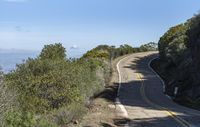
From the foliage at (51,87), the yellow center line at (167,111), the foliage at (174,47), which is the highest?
the foliage at (174,47)

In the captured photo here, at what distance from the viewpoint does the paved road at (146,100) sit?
2679cm

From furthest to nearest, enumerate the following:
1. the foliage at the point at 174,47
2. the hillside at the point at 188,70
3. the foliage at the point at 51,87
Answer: the foliage at the point at 174,47, the hillside at the point at 188,70, the foliage at the point at 51,87

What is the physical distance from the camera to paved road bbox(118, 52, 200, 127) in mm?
26786

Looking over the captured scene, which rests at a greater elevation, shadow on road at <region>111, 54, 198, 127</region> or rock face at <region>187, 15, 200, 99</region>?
rock face at <region>187, 15, 200, 99</region>

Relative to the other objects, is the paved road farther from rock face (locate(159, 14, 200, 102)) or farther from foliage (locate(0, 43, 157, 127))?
foliage (locate(0, 43, 157, 127))

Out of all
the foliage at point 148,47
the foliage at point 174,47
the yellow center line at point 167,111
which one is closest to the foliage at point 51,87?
the yellow center line at point 167,111

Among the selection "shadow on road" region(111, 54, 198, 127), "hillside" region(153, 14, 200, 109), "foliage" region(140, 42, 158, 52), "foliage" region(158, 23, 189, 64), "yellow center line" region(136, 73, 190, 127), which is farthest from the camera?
"foliage" region(140, 42, 158, 52)

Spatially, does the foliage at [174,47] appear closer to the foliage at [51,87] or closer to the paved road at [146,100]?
the paved road at [146,100]

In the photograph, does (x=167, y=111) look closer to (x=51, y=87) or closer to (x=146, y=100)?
(x=51, y=87)

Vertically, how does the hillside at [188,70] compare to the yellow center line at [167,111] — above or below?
above

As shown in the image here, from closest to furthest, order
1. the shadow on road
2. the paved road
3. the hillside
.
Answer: the shadow on road
the paved road
the hillside

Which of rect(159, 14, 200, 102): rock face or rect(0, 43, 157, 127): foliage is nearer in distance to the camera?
rect(0, 43, 157, 127): foliage

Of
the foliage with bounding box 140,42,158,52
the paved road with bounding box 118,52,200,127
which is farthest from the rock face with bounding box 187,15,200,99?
the foliage with bounding box 140,42,158,52

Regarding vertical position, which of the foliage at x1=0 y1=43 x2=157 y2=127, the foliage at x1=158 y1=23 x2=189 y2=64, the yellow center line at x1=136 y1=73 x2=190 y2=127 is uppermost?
the foliage at x1=158 y1=23 x2=189 y2=64
